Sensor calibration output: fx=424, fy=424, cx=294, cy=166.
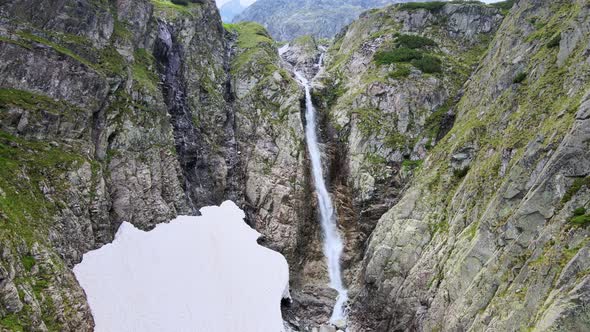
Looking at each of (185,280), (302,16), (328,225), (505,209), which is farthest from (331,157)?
(302,16)

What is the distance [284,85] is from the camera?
5016 cm

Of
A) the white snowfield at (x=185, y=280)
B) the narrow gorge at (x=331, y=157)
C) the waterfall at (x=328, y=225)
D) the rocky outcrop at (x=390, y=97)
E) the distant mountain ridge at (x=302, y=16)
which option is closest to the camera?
the narrow gorge at (x=331, y=157)

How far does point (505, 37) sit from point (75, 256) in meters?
38.1

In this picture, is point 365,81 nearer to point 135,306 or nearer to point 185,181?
→ point 185,181

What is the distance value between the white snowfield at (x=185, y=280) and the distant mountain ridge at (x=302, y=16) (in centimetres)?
11937

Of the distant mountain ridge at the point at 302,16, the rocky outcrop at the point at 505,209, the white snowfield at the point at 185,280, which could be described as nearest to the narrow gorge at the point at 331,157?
the rocky outcrop at the point at 505,209

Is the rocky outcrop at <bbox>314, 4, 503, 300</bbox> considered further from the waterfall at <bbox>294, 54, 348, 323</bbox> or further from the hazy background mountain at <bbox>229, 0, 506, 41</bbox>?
the hazy background mountain at <bbox>229, 0, 506, 41</bbox>

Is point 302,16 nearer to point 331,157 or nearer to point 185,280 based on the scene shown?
point 331,157

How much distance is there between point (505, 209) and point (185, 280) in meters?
21.1

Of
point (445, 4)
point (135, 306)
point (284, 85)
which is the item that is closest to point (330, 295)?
point (135, 306)

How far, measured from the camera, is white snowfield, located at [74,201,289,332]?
84.4 ft

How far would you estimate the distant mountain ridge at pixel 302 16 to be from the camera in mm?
146750

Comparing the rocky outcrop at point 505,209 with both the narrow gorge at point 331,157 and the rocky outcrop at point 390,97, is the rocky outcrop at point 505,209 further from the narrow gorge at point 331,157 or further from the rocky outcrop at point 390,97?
the rocky outcrop at point 390,97

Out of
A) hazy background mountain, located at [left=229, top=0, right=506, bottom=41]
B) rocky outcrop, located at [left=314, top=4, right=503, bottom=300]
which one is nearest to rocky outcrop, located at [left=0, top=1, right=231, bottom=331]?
rocky outcrop, located at [left=314, top=4, right=503, bottom=300]
